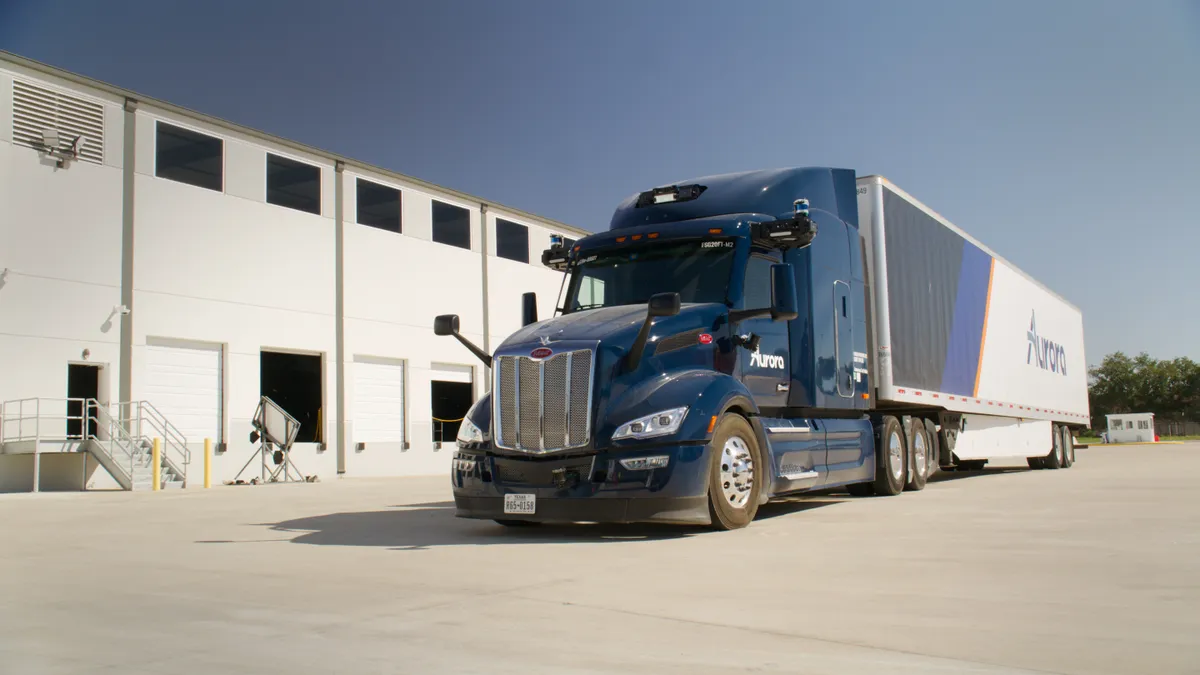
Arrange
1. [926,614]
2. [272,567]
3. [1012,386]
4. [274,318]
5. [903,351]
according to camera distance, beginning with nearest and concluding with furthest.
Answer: [926,614] → [272,567] → [903,351] → [1012,386] → [274,318]

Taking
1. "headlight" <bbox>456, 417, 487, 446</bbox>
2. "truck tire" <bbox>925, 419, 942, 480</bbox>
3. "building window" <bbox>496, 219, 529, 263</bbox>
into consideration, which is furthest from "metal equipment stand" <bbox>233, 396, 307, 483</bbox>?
"headlight" <bbox>456, 417, 487, 446</bbox>

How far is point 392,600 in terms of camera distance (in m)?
5.49

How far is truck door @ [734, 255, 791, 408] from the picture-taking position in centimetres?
986

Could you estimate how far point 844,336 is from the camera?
12031mm

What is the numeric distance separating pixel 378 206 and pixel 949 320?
20565mm

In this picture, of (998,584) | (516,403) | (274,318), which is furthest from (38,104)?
(998,584)

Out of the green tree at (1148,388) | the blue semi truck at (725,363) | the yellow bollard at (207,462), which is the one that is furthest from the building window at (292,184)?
the green tree at (1148,388)

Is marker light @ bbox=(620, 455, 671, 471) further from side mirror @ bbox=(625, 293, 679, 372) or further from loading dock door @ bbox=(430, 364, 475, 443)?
loading dock door @ bbox=(430, 364, 475, 443)

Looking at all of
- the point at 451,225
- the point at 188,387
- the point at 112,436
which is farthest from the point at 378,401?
the point at 112,436

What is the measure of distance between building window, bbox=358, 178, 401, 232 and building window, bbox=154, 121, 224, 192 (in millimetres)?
5238

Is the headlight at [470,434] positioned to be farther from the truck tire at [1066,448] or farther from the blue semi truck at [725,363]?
the truck tire at [1066,448]

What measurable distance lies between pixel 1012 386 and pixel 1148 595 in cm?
1542

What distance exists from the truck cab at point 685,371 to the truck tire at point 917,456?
2.23 meters

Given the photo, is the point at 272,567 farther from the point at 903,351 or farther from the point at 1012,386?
the point at 1012,386
